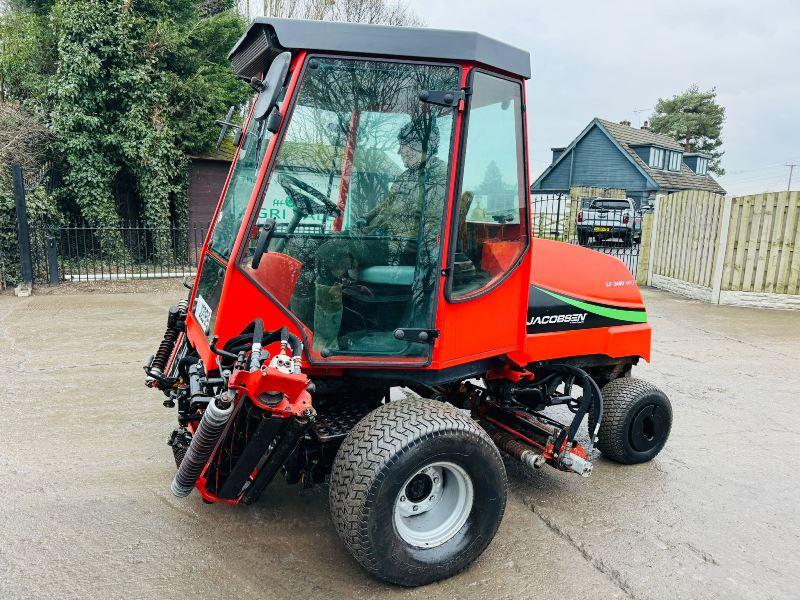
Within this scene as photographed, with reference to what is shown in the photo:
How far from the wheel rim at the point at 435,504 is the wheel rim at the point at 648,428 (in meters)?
1.68

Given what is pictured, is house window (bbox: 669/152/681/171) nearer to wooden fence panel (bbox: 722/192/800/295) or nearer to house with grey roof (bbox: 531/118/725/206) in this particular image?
house with grey roof (bbox: 531/118/725/206)

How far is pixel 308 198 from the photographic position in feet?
9.52

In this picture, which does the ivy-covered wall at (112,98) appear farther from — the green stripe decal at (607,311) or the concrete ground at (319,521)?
the green stripe decal at (607,311)

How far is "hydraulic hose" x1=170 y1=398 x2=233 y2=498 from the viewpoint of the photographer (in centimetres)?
241

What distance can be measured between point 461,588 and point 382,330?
1265mm

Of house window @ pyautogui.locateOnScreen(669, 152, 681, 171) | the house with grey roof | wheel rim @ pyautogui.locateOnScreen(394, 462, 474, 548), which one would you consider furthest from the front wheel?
house window @ pyautogui.locateOnScreen(669, 152, 681, 171)

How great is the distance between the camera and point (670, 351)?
737 cm

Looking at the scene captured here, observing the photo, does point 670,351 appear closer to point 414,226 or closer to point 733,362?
point 733,362

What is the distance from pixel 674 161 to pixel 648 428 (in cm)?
3304

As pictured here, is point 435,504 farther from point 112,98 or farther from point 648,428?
point 112,98

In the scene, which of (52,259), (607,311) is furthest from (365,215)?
(52,259)

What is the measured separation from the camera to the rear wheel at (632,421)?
3898mm

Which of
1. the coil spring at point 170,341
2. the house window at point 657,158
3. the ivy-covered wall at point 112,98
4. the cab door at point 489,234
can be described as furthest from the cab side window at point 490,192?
the house window at point 657,158

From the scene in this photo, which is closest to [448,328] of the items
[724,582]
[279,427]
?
[279,427]
